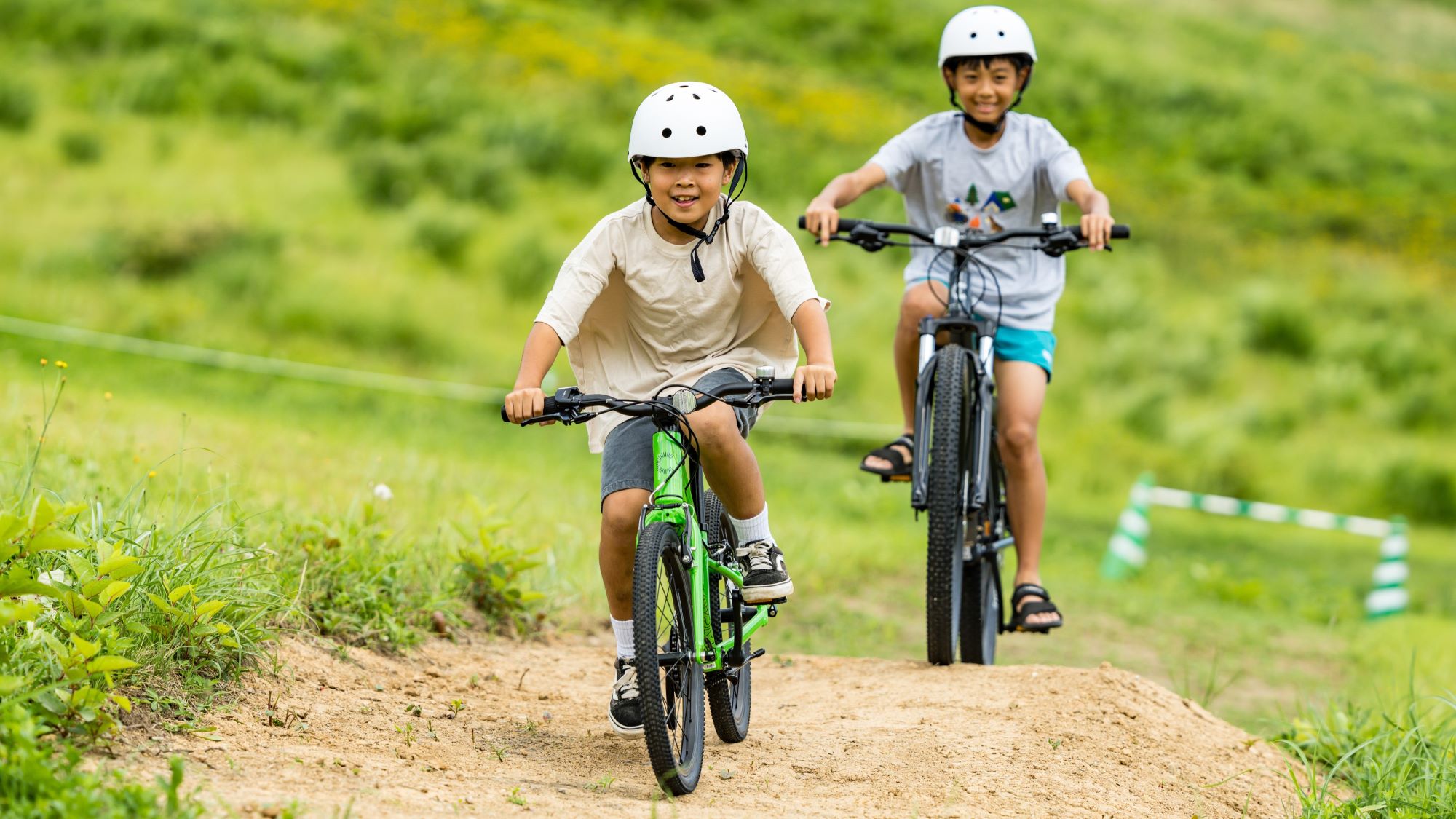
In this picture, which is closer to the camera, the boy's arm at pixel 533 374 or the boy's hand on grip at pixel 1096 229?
the boy's arm at pixel 533 374

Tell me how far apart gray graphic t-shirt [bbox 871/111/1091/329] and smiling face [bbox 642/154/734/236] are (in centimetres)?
178

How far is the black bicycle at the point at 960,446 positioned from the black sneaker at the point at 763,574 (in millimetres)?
973

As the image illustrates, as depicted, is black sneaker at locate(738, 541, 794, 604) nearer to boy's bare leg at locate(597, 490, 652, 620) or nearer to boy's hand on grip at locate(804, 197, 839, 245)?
boy's bare leg at locate(597, 490, 652, 620)

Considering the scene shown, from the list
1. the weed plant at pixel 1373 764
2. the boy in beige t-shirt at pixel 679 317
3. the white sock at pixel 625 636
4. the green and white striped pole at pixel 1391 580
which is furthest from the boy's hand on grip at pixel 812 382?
the green and white striped pole at pixel 1391 580

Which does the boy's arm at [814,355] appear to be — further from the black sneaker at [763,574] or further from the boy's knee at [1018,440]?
the boy's knee at [1018,440]

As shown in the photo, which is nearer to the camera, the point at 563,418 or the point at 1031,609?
the point at 563,418

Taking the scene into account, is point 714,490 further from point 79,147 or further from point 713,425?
point 79,147

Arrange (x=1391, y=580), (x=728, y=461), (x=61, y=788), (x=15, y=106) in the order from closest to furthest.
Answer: (x=61, y=788) < (x=728, y=461) < (x=1391, y=580) < (x=15, y=106)

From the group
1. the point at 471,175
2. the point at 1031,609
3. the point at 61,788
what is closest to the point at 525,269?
the point at 471,175

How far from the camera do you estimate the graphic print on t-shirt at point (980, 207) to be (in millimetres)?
6023

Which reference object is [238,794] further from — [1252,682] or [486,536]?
[1252,682]

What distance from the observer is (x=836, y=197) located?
5730mm

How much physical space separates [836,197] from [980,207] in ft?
2.20

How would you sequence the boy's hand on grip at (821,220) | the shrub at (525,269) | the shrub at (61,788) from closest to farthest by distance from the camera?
1. the shrub at (61,788)
2. the boy's hand on grip at (821,220)
3. the shrub at (525,269)
